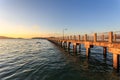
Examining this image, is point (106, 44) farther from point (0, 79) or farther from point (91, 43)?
point (0, 79)

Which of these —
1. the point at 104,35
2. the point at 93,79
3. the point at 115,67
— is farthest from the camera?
the point at 104,35

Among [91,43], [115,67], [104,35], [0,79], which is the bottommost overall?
[0,79]

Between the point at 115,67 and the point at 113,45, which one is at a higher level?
the point at 113,45

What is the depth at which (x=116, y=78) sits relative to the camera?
9.54 m

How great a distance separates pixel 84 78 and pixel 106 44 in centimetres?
465

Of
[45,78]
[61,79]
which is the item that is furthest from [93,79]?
[45,78]

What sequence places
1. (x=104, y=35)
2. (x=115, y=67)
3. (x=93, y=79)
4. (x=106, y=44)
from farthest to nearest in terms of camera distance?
(x=104, y=35), (x=106, y=44), (x=115, y=67), (x=93, y=79)

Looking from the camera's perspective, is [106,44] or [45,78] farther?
[106,44]

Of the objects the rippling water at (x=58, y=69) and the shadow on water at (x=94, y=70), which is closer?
the shadow on water at (x=94, y=70)

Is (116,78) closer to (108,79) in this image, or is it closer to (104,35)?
(108,79)

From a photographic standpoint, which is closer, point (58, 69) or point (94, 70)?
point (94, 70)

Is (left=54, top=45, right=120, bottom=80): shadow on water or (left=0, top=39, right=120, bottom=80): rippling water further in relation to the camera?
(left=0, top=39, right=120, bottom=80): rippling water

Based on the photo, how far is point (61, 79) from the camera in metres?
9.55

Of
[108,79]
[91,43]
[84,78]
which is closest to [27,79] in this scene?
[84,78]
